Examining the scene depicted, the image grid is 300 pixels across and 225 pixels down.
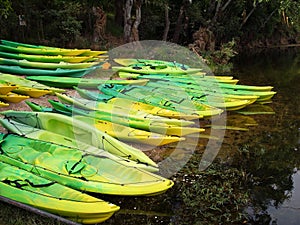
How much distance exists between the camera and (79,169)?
4.89m

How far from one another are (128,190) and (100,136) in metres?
1.36

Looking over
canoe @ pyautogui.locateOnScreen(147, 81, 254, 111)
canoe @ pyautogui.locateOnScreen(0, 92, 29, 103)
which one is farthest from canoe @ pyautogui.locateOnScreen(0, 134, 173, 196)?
canoe @ pyautogui.locateOnScreen(147, 81, 254, 111)

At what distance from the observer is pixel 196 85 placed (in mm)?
10062

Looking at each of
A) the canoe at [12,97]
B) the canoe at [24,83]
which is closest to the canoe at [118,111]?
the canoe at [12,97]

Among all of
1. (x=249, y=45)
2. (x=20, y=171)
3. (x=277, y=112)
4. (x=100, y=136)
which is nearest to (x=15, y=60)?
(x=100, y=136)

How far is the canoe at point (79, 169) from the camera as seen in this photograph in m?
4.62

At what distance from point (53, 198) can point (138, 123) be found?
3.01 metres

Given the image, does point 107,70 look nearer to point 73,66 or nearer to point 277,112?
point 73,66

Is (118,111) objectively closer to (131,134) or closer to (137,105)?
(137,105)

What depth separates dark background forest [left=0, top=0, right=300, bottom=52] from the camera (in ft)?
47.3

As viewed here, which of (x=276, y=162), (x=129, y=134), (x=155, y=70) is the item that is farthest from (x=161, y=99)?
(x=276, y=162)

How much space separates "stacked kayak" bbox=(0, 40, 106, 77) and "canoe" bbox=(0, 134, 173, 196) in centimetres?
486

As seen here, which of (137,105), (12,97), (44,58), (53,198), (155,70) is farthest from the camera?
(155,70)

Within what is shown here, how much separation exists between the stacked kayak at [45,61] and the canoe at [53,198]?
19.2ft
